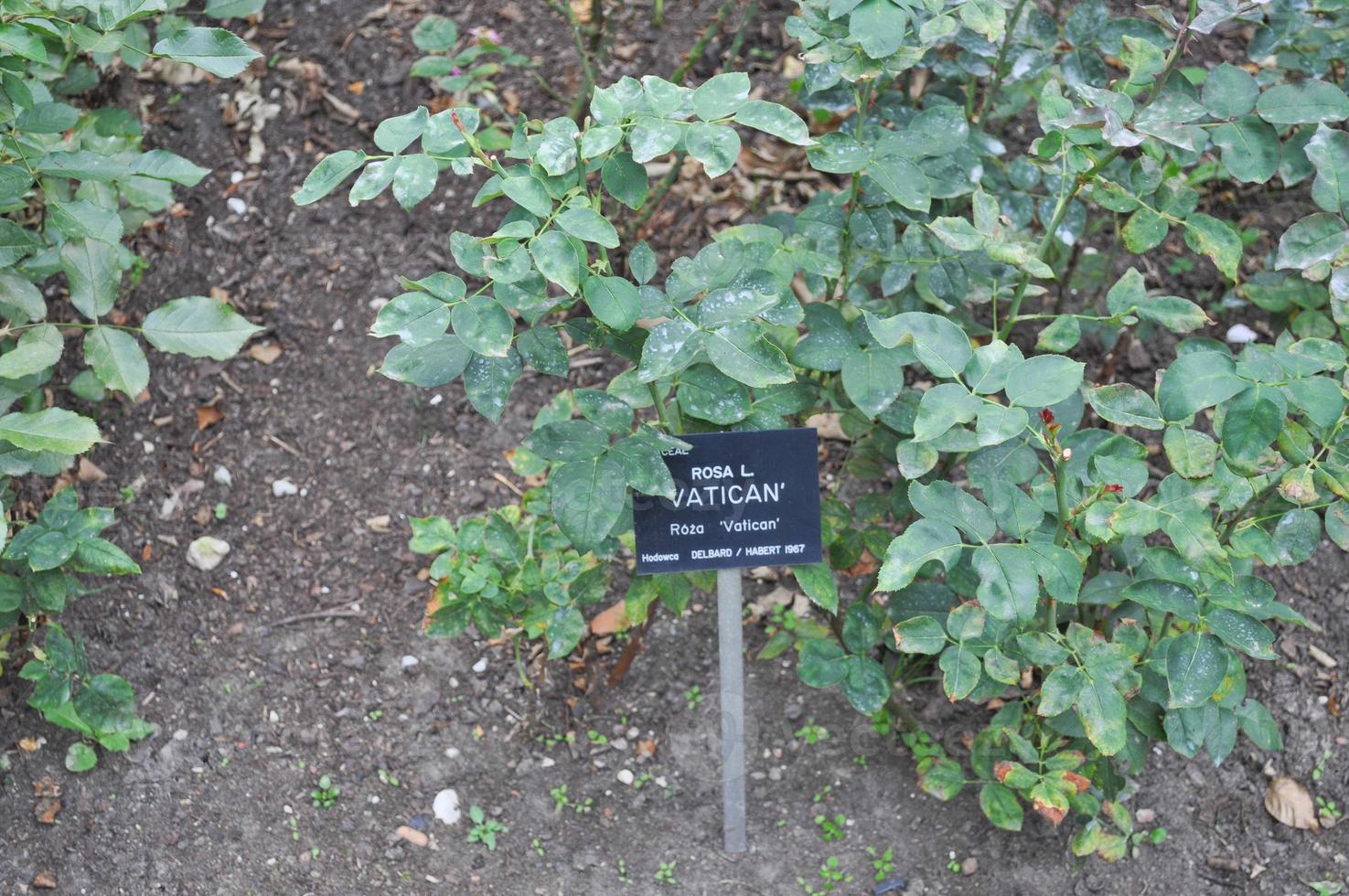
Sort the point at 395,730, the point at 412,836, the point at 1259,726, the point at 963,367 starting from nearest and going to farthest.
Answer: the point at 963,367 < the point at 1259,726 < the point at 412,836 < the point at 395,730

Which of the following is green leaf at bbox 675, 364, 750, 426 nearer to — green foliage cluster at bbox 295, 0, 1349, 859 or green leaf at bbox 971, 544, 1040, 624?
green foliage cluster at bbox 295, 0, 1349, 859

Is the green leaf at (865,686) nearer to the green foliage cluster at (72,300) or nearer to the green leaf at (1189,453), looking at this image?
the green leaf at (1189,453)

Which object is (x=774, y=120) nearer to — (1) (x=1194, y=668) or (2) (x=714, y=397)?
(2) (x=714, y=397)

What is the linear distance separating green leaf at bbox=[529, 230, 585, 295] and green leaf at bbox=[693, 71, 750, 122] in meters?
0.27

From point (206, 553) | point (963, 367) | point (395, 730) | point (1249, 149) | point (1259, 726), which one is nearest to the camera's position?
point (963, 367)

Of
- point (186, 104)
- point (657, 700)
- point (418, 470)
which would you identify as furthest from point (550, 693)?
point (186, 104)

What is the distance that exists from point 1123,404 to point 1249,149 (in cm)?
62

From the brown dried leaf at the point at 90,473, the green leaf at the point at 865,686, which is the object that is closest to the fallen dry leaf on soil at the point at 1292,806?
the green leaf at the point at 865,686

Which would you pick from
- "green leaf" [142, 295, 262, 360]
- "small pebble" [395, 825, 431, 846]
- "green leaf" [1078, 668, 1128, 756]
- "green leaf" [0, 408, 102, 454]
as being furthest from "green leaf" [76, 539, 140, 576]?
"green leaf" [1078, 668, 1128, 756]

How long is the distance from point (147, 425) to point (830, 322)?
1869mm

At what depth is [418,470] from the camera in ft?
9.42

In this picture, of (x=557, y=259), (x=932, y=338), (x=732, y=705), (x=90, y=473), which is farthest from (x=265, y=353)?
(x=932, y=338)

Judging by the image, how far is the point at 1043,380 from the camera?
64.0 inches

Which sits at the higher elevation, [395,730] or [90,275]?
[90,275]
